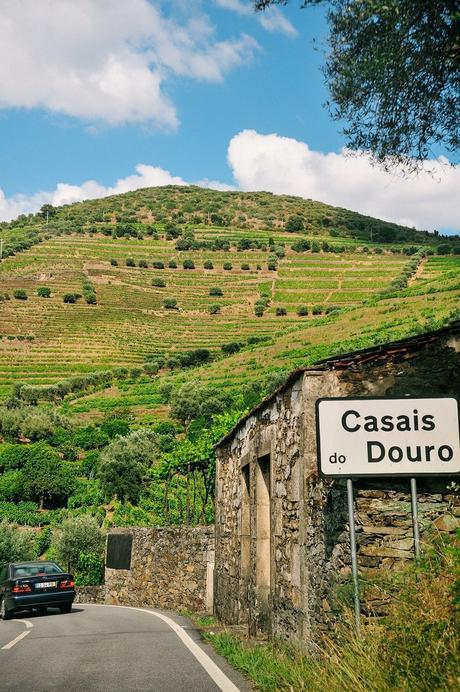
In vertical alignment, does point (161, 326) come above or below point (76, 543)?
above

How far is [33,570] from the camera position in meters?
18.4

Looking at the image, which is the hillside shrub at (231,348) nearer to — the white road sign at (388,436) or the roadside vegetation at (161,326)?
the roadside vegetation at (161,326)

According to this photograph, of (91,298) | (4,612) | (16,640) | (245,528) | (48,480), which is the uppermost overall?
(91,298)

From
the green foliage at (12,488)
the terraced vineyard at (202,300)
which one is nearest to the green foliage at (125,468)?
the green foliage at (12,488)

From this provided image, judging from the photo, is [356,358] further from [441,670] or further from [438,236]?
[438,236]

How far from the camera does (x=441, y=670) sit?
4.54 meters

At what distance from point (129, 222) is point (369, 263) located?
59.8 m

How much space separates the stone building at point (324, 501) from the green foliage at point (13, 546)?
32908mm

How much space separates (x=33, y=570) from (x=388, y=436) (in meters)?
14.6

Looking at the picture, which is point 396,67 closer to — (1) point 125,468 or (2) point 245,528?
(2) point 245,528

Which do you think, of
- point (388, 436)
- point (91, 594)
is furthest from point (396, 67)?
point (91, 594)

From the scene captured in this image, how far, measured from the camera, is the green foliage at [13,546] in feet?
132

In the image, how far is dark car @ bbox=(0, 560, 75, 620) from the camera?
17.9m

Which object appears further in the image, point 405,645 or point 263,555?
point 263,555
